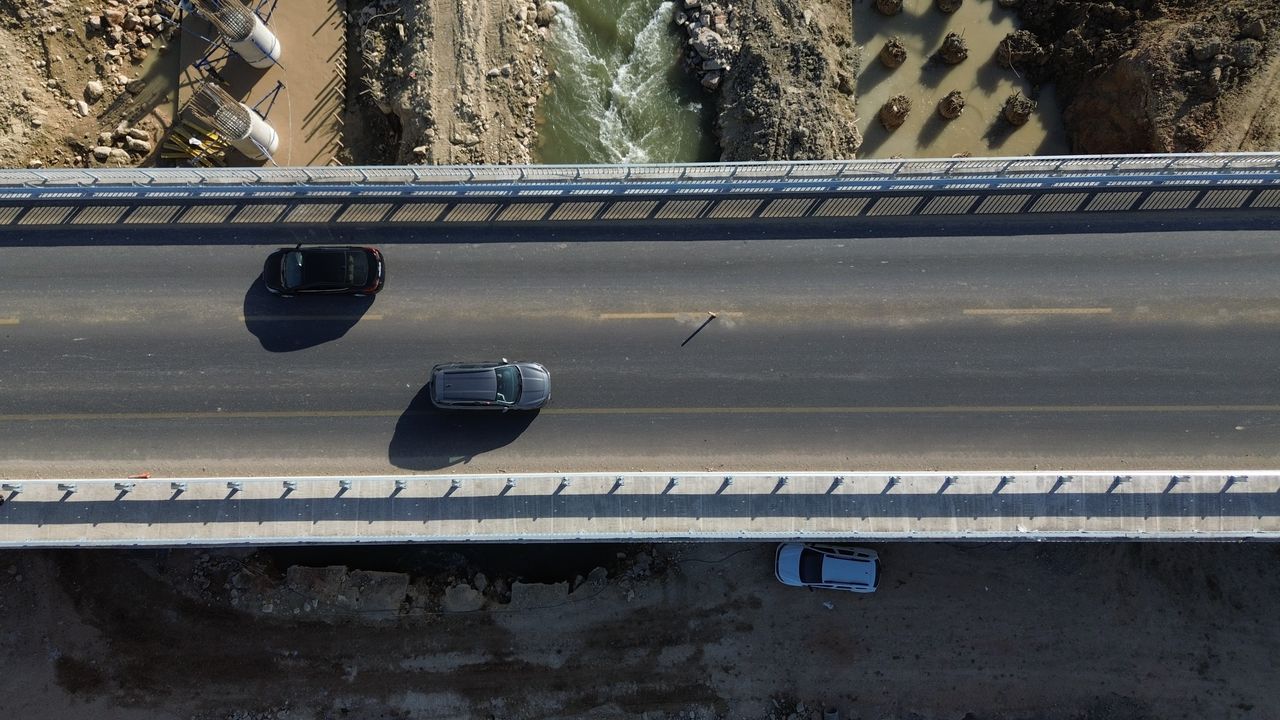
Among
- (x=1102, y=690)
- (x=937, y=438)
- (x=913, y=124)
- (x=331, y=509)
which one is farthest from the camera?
(x=913, y=124)

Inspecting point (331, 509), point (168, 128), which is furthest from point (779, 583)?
point (168, 128)

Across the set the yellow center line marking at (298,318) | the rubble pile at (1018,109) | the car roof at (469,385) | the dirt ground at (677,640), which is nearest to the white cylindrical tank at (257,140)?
the yellow center line marking at (298,318)

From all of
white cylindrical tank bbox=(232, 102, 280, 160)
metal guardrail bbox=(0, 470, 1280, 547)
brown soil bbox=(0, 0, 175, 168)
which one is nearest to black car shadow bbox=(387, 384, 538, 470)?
metal guardrail bbox=(0, 470, 1280, 547)

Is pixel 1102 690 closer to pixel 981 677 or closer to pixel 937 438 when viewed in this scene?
pixel 981 677

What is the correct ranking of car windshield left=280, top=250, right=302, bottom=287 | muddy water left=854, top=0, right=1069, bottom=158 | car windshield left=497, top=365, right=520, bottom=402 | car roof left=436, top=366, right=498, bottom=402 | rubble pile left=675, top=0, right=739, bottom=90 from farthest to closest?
muddy water left=854, top=0, right=1069, bottom=158 < rubble pile left=675, top=0, right=739, bottom=90 < car windshield left=280, top=250, right=302, bottom=287 < car windshield left=497, top=365, right=520, bottom=402 < car roof left=436, top=366, right=498, bottom=402

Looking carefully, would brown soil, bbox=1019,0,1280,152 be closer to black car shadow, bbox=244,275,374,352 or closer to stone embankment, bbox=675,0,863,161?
stone embankment, bbox=675,0,863,161
